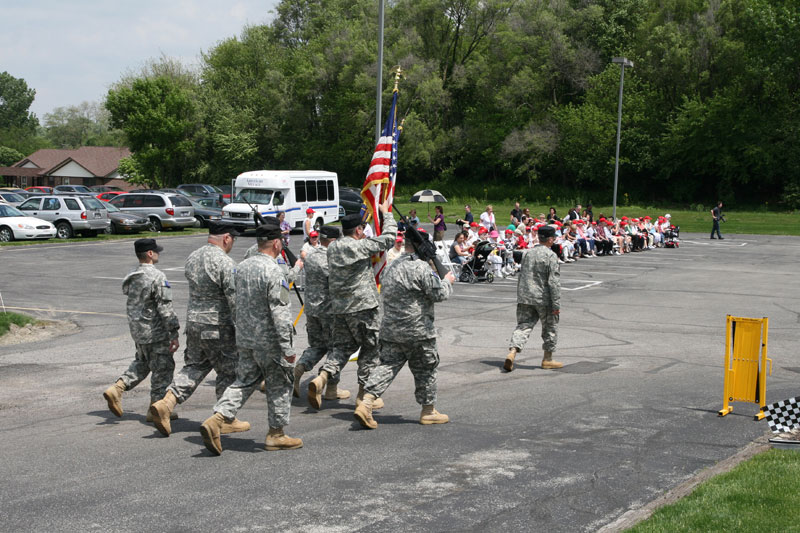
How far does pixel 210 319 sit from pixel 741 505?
15.6ft

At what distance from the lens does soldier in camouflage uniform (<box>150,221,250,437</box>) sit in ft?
25.1

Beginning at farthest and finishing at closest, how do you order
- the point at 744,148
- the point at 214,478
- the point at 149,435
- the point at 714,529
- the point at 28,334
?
the point at 744,148 → the point at 28,334 → the point at 149,435 → the point at 214,478 → the point at 714,529

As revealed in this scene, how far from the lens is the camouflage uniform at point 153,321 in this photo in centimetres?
794

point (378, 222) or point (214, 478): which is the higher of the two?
point (378, 222)

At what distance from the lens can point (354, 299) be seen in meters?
8.33

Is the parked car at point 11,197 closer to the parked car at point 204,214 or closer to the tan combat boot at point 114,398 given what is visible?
the parked car at point 204,214

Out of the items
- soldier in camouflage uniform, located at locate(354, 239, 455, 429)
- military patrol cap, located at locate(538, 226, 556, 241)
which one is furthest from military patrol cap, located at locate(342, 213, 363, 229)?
military patrol cap, located at locate(538, 226, 556, 241)

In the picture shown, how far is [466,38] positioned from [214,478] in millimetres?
67621

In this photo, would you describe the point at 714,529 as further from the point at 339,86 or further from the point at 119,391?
the point at 339,86

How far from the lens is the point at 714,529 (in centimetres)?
512

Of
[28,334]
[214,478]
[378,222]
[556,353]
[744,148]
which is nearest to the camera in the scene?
[214,478]

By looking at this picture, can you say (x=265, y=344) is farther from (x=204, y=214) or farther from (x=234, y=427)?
(x=204, y=214)

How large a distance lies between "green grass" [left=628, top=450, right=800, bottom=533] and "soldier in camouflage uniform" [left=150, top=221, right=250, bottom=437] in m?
4.03

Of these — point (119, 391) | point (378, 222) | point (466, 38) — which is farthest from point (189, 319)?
point (466, 38)
